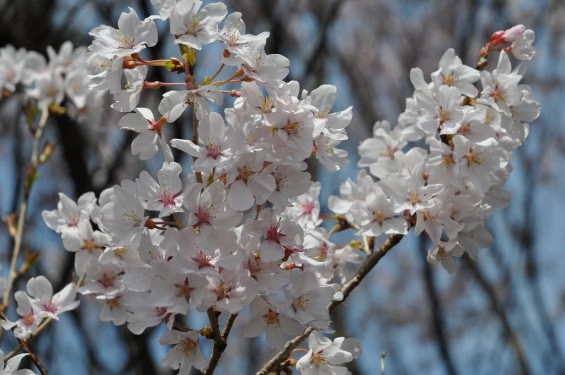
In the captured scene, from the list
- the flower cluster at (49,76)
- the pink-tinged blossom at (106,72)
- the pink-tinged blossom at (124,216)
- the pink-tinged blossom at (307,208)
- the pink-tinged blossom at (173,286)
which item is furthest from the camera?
the flower cluster at (49,76)

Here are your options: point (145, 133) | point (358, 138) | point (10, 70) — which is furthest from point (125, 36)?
point (358, 138)

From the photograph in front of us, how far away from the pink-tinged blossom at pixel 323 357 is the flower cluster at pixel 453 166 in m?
0.33

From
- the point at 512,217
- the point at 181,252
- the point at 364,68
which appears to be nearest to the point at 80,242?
the point at 181,252

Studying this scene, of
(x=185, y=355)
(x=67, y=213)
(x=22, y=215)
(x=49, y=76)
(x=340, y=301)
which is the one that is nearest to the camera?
(x=185, y=355)

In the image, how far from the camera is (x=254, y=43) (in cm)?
153

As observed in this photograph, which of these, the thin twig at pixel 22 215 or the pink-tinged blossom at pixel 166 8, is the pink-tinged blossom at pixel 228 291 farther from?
the thin twig at pixel 22 215

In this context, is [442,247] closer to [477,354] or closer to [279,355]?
[279,355]

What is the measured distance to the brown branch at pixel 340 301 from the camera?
1652 millimetres

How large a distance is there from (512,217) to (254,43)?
24.3ft

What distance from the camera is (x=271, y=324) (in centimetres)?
156

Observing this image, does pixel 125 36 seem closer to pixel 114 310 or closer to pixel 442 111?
pixel 114 310

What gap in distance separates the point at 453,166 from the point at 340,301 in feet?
1.48


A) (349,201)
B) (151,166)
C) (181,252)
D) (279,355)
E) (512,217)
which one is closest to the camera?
(181,252)

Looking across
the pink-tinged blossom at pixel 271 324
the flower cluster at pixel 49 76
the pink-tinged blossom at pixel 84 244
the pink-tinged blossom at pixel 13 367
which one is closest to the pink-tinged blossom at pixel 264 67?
the pink-tinged blossom at pixel 271 324
